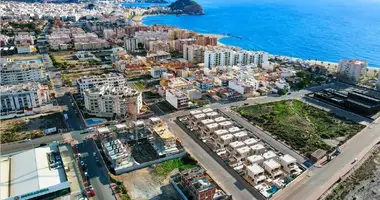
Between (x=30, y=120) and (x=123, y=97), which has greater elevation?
(x=123, y=97)

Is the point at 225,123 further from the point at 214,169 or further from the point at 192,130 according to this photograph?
the point at 214,169

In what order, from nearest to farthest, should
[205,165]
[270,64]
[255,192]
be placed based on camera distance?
[255,192]
[205,165]
[270,64]

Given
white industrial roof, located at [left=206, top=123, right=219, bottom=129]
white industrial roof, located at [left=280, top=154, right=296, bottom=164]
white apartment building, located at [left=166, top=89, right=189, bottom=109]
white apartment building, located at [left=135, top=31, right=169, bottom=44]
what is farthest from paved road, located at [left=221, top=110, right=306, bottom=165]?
white apartment building, located at [left=135, top=31, right=169, bottom=44]

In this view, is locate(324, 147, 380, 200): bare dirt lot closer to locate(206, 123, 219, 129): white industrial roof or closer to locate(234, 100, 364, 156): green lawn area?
locate(234, 100, 364, 156): green lawn area

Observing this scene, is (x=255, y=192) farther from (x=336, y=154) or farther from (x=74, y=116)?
(x=74, y=116)

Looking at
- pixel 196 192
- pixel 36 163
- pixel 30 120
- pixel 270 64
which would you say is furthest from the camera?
pixel 270 64

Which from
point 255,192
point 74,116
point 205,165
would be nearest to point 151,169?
point 205,165

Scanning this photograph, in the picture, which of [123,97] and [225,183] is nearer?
[225,183]
